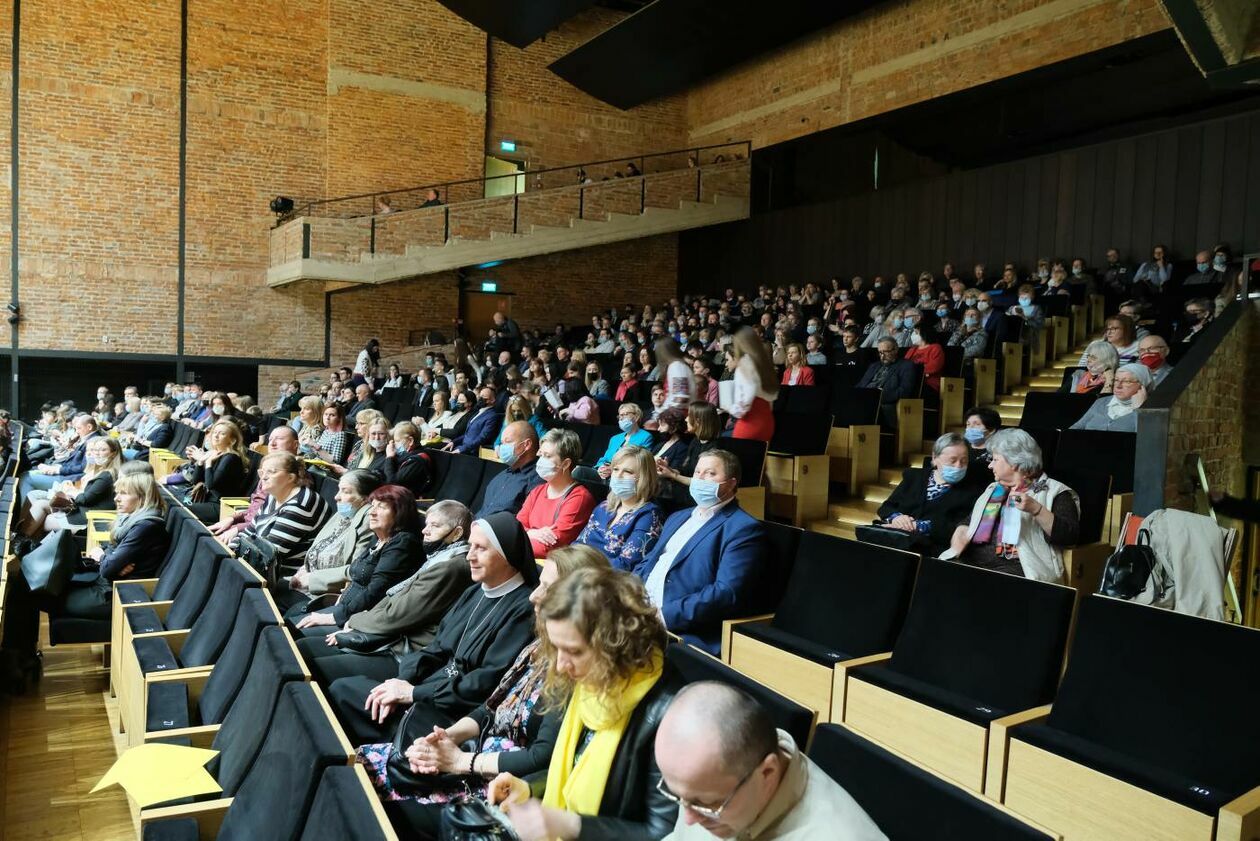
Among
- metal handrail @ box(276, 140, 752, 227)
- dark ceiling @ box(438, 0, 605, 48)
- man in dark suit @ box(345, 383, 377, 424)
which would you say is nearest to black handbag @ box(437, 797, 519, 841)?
man in dark suit @ box(345, 383, 377, 424)

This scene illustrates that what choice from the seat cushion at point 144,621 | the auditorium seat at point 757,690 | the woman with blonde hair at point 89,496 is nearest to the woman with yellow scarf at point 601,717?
the auditorium seat at point 757,690

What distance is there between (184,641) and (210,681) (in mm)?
605

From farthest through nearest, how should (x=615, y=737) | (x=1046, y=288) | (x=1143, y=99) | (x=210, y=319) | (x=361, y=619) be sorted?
(x=210, y=319) → (x=1143, y=99) → (x=1046, y=288) → (x=361, y=619) → (x=615, y=737)

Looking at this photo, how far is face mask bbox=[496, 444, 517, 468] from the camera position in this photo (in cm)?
484

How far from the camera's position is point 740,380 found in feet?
17.7

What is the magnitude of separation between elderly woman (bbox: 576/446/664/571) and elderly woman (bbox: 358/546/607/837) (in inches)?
53.0

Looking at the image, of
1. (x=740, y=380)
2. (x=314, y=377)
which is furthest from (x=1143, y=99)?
(x=314, y=377)

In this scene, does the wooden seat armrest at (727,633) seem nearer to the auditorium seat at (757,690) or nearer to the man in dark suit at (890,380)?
the auditorium seat at (757,690)

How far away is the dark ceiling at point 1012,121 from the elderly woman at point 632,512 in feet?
26.6

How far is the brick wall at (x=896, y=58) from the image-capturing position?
10166 millimetres

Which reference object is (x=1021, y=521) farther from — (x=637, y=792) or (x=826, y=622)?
(x=637, y=792)

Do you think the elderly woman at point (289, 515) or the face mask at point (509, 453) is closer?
the elderly woman at point (289, 515)

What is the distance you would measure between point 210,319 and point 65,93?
143 inches

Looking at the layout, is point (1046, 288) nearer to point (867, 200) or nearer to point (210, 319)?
point (867, 200)
